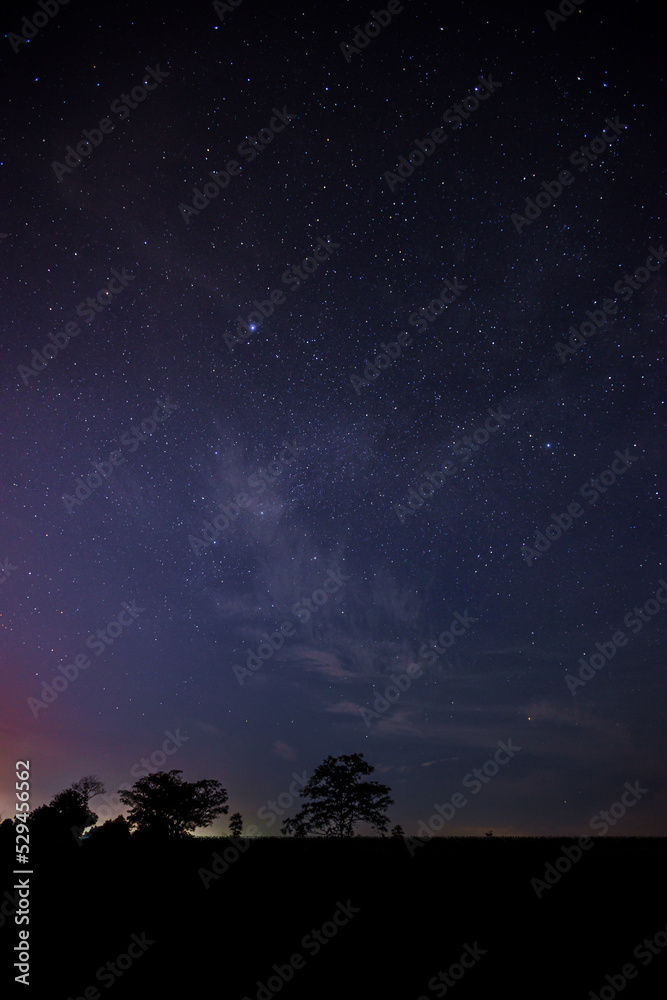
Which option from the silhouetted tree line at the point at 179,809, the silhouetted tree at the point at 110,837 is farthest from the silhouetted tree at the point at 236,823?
the silhouetted tree at the point at 110,837

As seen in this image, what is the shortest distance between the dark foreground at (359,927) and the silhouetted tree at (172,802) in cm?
3571

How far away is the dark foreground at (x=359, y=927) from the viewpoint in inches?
318

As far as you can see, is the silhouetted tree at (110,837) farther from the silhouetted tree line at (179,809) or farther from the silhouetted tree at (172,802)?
the silhouetted tree at (172,802)

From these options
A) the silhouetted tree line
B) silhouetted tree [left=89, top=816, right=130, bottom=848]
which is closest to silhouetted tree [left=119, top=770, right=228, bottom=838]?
the silhouetted tree line

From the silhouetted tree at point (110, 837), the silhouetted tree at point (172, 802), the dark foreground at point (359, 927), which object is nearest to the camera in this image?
the dark foreground at point (359, 927)

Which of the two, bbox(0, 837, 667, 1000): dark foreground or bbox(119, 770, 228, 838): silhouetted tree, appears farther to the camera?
bbox(119, 770, 228, 838): silhouetted tree

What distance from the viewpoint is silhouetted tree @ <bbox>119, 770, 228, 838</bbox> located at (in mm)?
43281

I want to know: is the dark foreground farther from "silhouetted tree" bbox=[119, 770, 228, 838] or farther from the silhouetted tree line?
"silhouetted tree" bbox=[119, 770, 228, 838]

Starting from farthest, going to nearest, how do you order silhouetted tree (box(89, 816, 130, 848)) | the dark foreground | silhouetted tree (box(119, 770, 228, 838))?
silhouetted tree (box(119, 770, 228, 838))
silhouetted tree (box(89, 816, 130, 848))
the dark foreground

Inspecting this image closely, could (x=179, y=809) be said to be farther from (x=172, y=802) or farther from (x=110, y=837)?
(x=110, y=837)

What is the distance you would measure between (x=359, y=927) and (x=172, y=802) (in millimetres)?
43107

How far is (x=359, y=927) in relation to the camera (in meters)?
9.63

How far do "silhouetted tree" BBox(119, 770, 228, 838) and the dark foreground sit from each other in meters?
35.7

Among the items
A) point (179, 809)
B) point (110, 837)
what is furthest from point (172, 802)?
point (110, 837)
